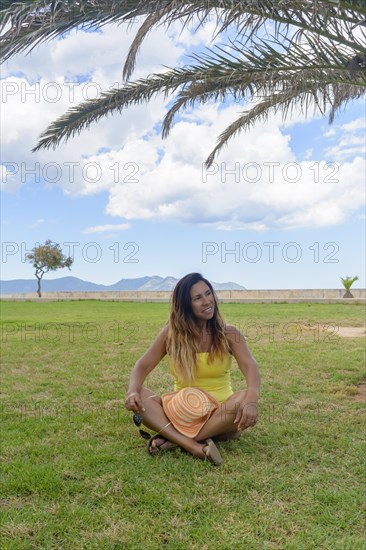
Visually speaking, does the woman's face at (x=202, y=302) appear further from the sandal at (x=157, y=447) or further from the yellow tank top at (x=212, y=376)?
the sandal at (x=157, y=447)

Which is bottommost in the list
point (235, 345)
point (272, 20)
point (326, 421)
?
point (326, 421)

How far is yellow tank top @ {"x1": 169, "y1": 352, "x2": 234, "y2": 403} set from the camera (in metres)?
3.76

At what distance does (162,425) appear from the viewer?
3.56 metres

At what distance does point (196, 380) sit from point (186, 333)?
348mm

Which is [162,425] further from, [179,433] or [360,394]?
[360,394]

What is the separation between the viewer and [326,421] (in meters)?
4.48

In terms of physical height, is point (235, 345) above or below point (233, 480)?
above

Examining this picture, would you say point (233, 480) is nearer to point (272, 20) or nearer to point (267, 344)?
point (272, 20)

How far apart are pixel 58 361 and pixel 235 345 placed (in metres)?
4.80

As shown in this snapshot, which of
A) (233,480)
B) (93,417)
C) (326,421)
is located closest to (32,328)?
(93,417)

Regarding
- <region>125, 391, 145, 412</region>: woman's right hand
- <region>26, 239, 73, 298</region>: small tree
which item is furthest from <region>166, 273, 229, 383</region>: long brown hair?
<region>26, 239, 73, 298</region>: small tree

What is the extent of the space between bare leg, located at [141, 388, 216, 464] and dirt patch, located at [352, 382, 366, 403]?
2.46 metres

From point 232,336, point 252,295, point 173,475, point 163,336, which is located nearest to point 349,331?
point 232,336

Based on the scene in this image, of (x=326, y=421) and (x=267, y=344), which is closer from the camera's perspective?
(x=326, y=421)
